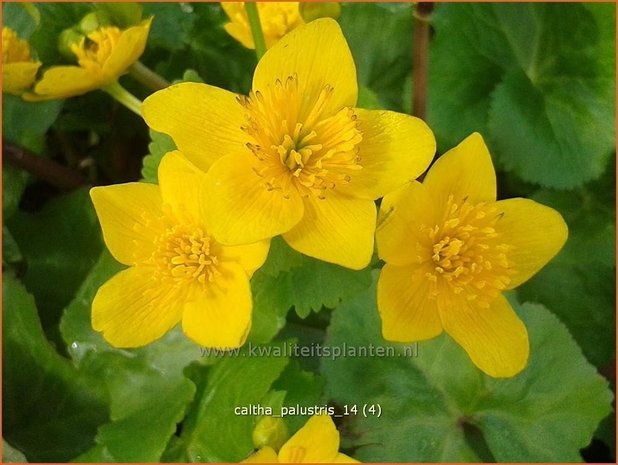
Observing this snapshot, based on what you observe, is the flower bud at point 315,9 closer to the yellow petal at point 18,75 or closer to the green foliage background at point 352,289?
the green foliage background at point 352,289

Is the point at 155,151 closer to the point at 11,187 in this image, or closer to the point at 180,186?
the point at 180,186

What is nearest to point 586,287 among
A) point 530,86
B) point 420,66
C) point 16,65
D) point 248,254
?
point 530,86

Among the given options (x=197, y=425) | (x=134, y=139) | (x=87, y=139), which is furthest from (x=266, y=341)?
(x=87, y=139)

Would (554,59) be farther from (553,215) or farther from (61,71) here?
(61,71)

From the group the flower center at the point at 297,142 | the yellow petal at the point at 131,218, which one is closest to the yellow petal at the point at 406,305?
the flower center at the point at 297,142

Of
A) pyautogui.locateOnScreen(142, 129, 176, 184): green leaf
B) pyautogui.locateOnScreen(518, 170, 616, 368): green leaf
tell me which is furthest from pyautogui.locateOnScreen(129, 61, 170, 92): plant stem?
pyautogui.locateOnScreen(518, 170, 616, 368): green leaf

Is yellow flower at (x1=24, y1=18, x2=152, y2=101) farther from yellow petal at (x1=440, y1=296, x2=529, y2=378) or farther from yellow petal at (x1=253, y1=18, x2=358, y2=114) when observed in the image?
yellow petal at (x1=440, y1=296, x2=529, y2=378)
